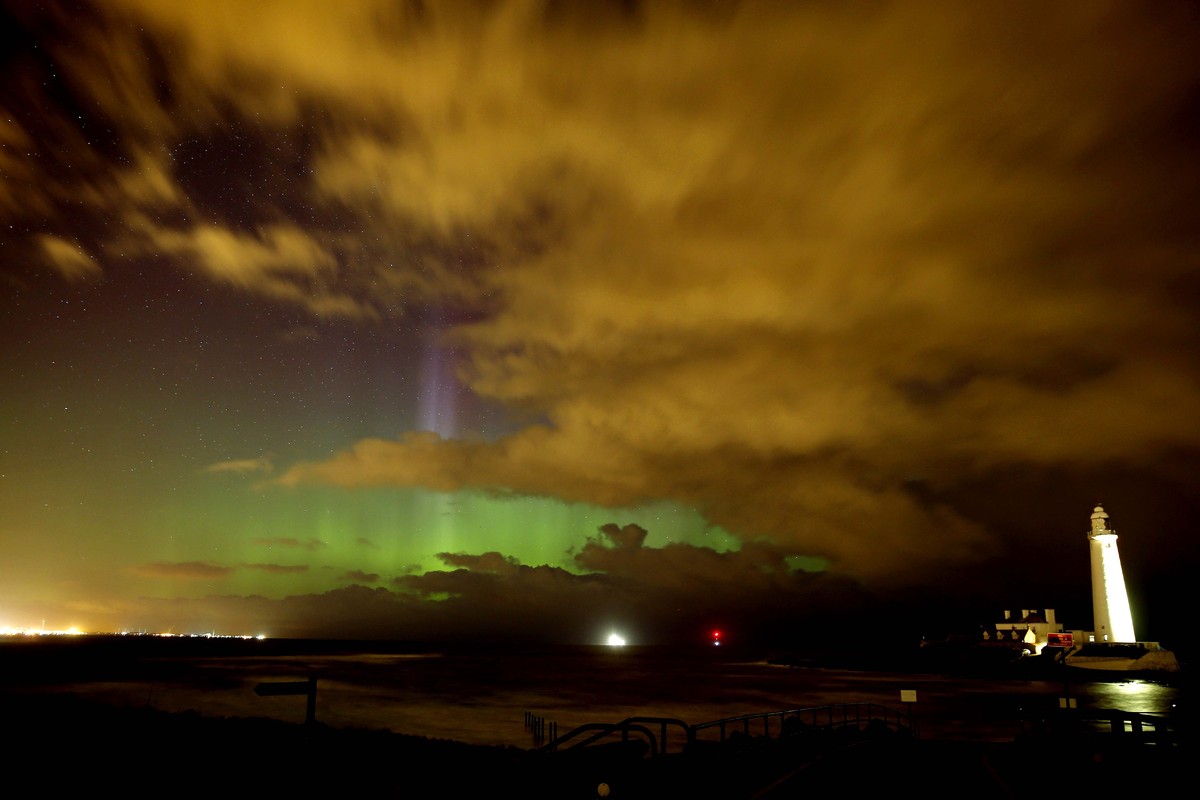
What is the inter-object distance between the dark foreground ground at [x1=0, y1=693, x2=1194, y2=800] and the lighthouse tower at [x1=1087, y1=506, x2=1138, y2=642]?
87413mm

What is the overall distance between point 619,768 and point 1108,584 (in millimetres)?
106731

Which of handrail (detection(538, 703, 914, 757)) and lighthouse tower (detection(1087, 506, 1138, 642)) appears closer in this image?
handrail (detection(538, 703, 914, 757))

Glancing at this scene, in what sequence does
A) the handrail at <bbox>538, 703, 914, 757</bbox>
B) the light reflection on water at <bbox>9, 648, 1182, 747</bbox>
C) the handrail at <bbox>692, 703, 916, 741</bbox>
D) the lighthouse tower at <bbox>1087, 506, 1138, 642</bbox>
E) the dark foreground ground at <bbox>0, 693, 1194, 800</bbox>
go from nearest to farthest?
the dark foreground ground at <bbox>0, 693, 1194, 800</bbox>
the handrail at <bbox>538, 703, 914, 757</bbox>
the handrail at <bbox>692, 703, 916, 741</bbox>
the light reflection on water at <bbox>9, 648, 1182, 747</bbox>
the lighthouse tower at <bbox>1087, 506, 1138, 642</bbox>

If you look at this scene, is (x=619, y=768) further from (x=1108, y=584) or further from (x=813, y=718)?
(x=1108, y=584)

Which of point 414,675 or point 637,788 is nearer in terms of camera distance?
point 637,788

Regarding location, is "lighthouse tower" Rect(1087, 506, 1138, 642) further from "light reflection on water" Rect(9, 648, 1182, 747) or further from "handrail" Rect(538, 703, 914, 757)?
"handrail" Rect(538, 703, 914, 757)

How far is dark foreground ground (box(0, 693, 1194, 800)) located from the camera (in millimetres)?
14391

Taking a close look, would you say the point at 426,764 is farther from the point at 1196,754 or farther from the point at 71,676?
the point at 71,676

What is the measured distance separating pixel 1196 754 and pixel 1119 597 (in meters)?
98.0

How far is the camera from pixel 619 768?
14367 millimetres

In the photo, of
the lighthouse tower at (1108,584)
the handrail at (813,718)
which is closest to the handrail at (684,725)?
the handrail at (813,718)

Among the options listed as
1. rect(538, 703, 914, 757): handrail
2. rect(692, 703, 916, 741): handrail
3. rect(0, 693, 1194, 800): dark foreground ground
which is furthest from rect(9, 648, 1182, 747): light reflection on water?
rect(0, 693, 1194, 800): dark foreground ground

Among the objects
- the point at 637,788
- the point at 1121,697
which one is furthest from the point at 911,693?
the point at 1121,697

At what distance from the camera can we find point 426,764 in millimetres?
21922
